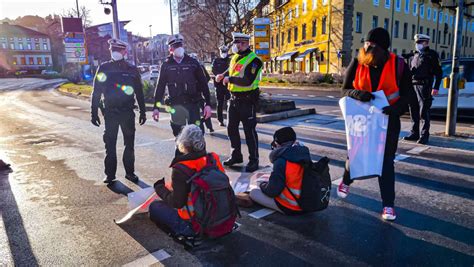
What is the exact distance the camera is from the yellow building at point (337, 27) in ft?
121

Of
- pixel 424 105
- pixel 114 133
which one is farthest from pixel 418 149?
pixel 114 133

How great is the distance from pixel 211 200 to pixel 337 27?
37.3 m

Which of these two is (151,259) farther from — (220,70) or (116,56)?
(220,70)

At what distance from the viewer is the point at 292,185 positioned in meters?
3.77

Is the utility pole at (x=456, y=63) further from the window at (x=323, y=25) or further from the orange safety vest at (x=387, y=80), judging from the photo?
the window at (x=323, y=25)

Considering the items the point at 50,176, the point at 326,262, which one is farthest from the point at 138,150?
the point at 326,262

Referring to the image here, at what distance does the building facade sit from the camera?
3292 inches

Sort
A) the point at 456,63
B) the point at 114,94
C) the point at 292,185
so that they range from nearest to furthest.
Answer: the point at 292,185, the point at 114,94, the point at 456,63

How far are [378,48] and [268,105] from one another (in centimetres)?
799

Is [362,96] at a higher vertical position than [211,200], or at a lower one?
higher

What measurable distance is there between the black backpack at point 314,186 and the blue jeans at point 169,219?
1199mm

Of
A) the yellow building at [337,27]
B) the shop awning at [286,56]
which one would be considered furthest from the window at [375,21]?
the shop awning at [286,56]

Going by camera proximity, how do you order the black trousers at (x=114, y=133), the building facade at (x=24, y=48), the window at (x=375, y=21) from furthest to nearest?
the building facade at (x=24, y=48)
the window at (x=375, y=21)
the black trousers at (x=114, y=133)

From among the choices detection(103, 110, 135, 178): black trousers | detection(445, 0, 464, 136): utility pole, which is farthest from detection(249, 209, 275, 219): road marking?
detection(445, 0, 464, 136): utility pole
